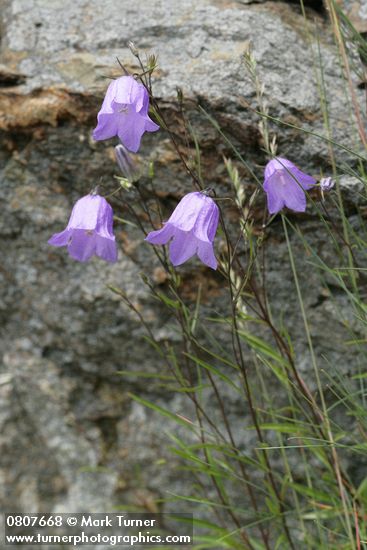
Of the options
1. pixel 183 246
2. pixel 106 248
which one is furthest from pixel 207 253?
pixel 106 248

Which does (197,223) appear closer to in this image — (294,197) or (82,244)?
(294,197)

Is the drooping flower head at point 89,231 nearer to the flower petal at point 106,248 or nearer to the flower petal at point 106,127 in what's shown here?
the flower petal at point 106,248

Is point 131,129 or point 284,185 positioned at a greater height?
point 131,129

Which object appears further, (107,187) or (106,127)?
(107,187)

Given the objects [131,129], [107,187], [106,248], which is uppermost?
[131,129]

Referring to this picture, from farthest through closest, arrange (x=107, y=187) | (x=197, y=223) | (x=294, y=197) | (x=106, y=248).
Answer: (x=107, y=187) → (x=106, y=248) → (x=294, y=197) → (x=197, y=223)

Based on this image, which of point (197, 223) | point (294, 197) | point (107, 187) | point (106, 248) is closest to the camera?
point (197, 223)
